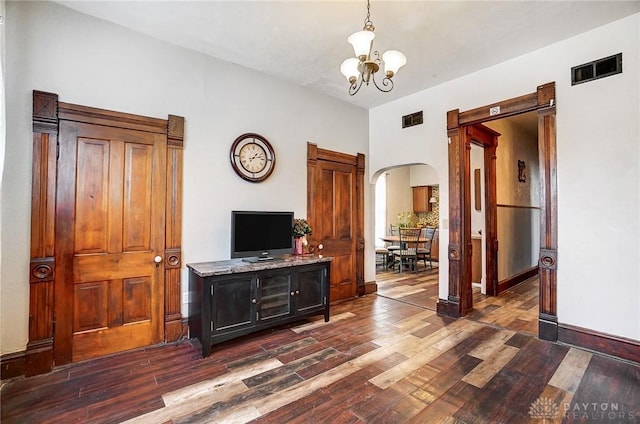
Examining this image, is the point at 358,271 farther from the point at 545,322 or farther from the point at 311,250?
the point at 545,322

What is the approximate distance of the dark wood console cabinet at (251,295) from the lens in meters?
2.88

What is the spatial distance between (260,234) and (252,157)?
1014 mm

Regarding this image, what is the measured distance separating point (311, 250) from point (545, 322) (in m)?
2.91

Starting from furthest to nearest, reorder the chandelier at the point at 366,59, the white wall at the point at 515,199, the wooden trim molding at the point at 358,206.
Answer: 1. the white wall at the point at 515,199
2. the wooden trim molding at the point at 358,206
3. the chandelier at the point at 366,59

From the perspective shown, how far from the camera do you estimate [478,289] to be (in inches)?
212

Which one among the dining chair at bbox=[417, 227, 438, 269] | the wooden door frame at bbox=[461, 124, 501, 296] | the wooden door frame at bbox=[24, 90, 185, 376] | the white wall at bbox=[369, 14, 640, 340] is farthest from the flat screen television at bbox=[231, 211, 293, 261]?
the dining chair at bbox=[417, 227, 438, 269]

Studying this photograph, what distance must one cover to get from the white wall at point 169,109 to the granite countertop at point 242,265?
23 cm

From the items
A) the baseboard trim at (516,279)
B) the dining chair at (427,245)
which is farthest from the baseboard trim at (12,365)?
the dining chair at (427,245)

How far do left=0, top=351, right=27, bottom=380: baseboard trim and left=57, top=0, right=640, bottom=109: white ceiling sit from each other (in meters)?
3.08

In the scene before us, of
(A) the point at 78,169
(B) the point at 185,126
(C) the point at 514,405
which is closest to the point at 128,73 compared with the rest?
(B) the point at 185,126

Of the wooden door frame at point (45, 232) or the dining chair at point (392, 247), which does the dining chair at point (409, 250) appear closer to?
the dining chair at point (392, 247)

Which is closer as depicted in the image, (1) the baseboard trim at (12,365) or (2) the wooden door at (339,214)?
(1) the baseboard trim at (12,365)

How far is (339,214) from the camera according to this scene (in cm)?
472

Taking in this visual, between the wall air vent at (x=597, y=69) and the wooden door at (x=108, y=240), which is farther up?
the wall air vent at (x=597, y=69)
